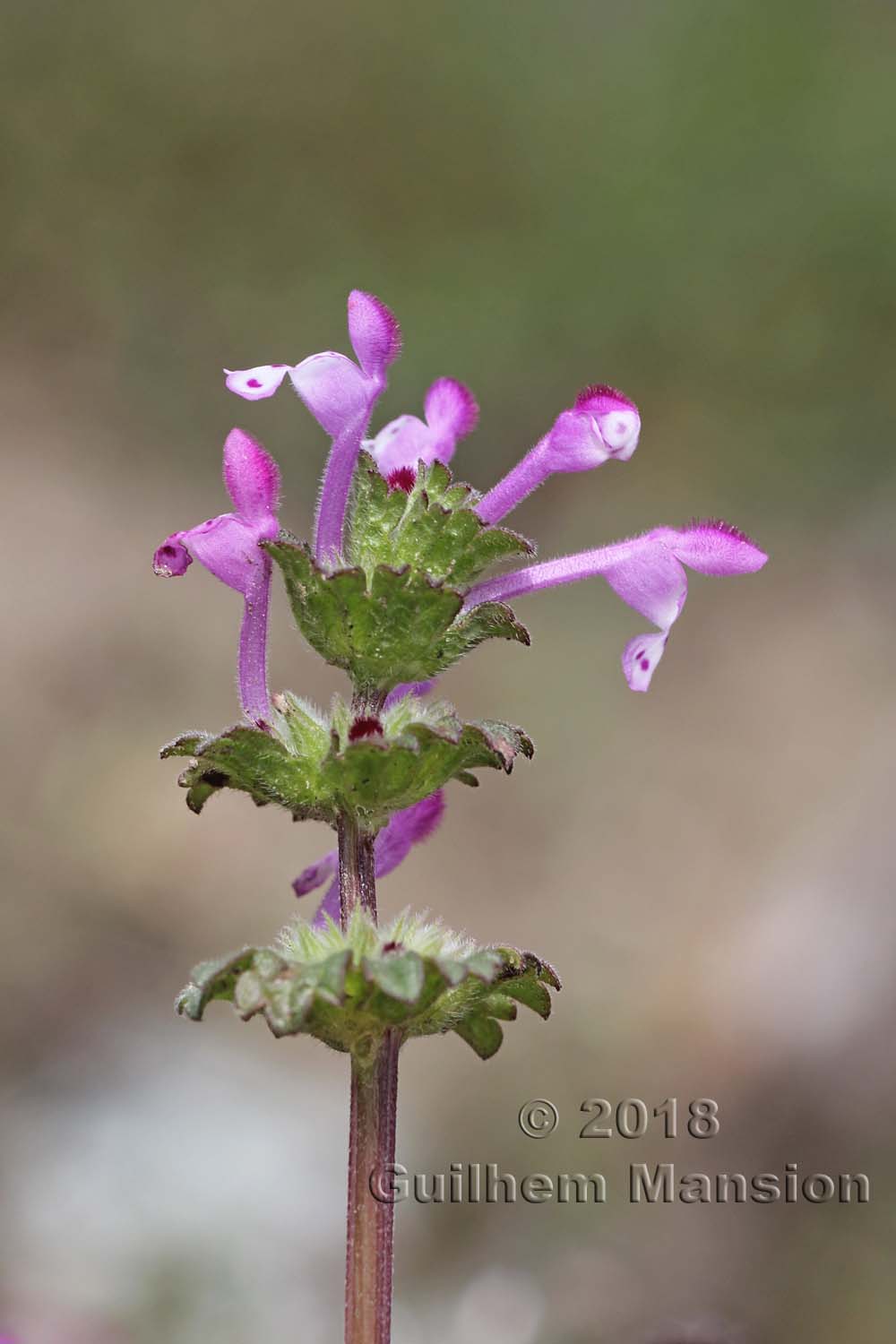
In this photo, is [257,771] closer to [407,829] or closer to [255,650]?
[255,650]

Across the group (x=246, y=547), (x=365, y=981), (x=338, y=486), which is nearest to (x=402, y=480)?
(x=338, y=486)

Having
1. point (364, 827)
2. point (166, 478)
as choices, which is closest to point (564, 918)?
point (166, 478)

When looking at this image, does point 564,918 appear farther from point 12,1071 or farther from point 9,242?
point 9,242

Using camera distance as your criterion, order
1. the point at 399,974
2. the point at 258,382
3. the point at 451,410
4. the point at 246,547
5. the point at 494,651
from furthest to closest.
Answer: the point at 494,651 → the point at 451,410 → the point at 246,547 → the point at 258,382 → the point at 399,974

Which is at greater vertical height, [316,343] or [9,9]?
[9,9]

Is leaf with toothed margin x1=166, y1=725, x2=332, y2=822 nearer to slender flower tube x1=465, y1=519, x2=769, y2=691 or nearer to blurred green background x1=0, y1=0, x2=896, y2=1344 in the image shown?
slender flower tube x1=465, y1=519, x2=769, y2=691

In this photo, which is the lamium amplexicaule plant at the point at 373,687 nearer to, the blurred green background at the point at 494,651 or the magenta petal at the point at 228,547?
the magenta petal at the point at 228,547

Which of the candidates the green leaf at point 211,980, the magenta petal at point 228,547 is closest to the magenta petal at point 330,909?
the green leaf at point 211,980
